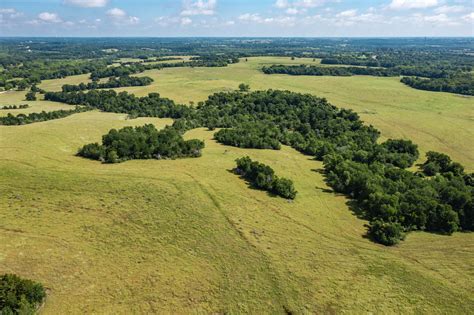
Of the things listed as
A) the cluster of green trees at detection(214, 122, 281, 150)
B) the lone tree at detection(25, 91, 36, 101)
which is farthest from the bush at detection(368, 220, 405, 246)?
the lone tree at detection(25, 91, 36, 101)

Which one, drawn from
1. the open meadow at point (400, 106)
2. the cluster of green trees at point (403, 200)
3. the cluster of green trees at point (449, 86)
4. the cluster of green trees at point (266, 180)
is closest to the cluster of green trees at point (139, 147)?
the cluster of green trees at point (266, 180)

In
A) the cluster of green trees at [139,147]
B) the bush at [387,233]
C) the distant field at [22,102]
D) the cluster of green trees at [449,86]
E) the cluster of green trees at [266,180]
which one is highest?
the cluster of green trees at [449,86]

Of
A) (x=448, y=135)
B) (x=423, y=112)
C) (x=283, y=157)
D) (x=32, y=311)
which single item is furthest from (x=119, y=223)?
(x=423, y=112)

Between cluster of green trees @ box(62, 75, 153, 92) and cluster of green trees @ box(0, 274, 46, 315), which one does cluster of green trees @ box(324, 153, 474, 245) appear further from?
cluster of green trees @ box(62, 75, 153, 92)

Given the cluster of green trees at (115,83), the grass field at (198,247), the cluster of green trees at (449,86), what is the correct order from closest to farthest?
1. the grass field at (198,247)
2. the cluster of green trees at (449,86)
3. the cluster of green trees at (115,83)

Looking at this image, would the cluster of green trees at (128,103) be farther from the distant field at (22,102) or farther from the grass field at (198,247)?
the grass field at (198,247)

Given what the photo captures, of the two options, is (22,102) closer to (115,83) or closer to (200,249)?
(115,83)

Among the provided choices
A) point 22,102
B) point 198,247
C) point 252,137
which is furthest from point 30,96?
point 198,247
